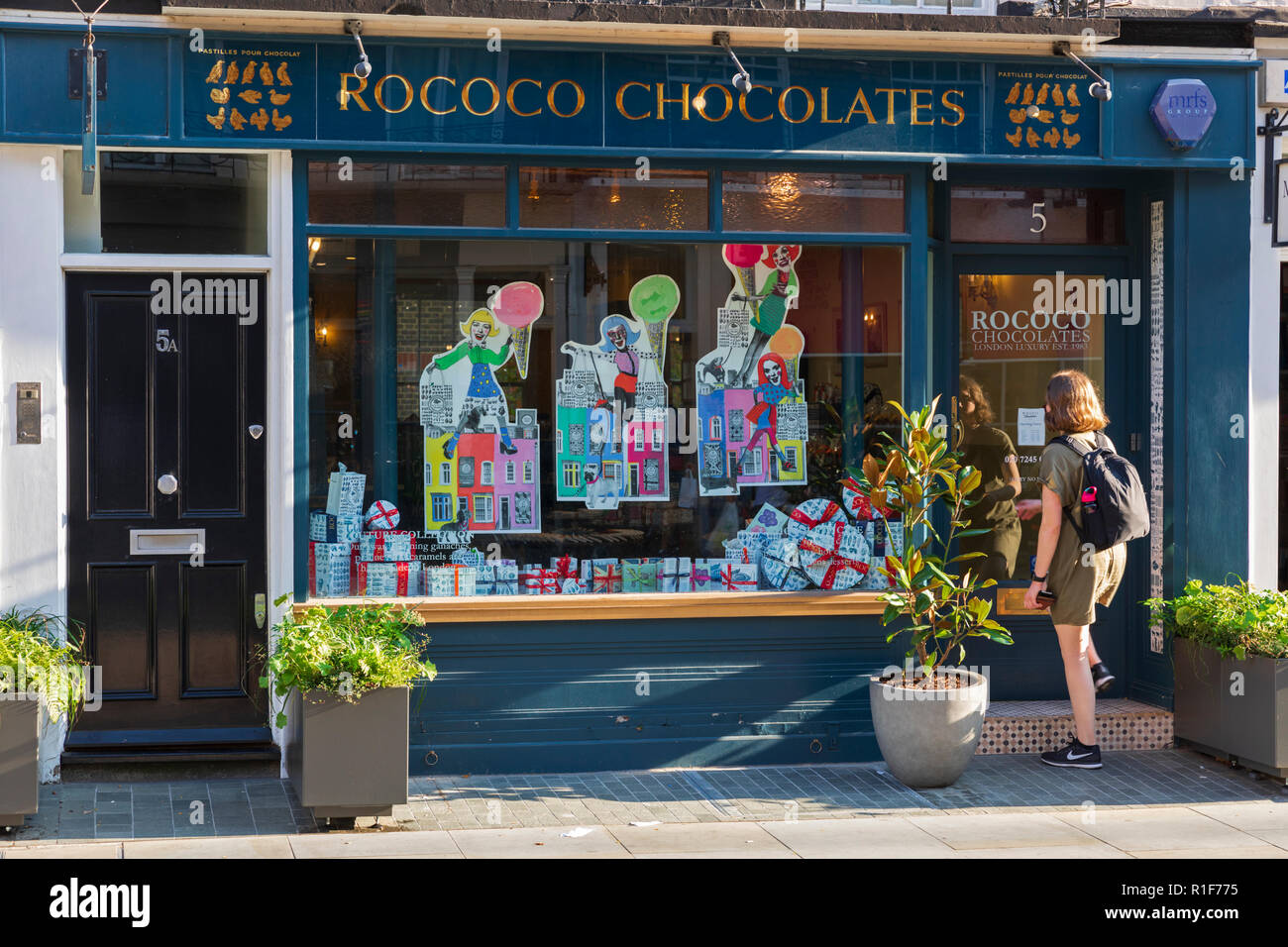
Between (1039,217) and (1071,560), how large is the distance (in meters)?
2.18

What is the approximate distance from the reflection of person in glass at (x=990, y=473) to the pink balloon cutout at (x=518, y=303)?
2.52 m

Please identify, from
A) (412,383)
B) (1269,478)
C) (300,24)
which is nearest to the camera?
(300,24)

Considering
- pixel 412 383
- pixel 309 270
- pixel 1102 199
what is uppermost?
pixel 1102 199

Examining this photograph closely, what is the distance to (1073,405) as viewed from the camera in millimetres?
7480

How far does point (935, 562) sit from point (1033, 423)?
150cm

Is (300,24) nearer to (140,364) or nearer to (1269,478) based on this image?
(140,364)

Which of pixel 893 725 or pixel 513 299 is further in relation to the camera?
pixel 513 299

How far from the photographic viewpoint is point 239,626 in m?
7.46

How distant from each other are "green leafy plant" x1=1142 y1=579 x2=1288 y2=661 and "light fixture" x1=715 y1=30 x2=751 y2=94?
11.6ft

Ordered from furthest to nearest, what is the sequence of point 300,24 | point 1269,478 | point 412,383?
point 1269,478 < point 412,383 < point 300,24

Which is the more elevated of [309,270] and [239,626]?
[309,270]

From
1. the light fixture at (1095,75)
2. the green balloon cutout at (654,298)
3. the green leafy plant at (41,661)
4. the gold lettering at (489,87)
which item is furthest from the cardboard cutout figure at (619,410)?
the green leafy plant at (41,661)

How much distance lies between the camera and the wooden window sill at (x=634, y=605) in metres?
7.38

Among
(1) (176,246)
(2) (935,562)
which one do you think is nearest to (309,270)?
(1) (176,246)
